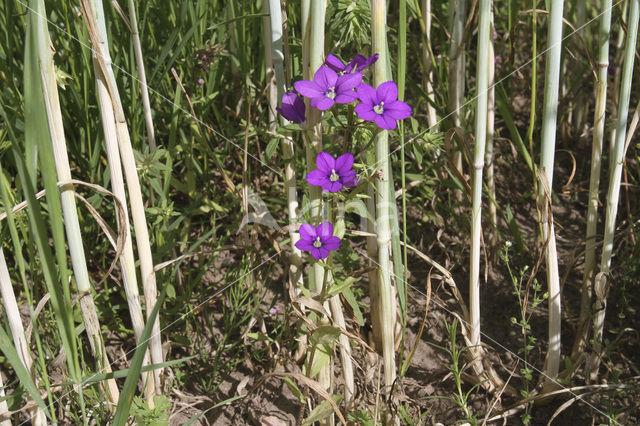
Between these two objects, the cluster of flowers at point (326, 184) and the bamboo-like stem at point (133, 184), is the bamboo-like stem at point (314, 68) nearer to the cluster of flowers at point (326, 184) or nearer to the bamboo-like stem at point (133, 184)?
the cluster of flowers at point (326, 184)

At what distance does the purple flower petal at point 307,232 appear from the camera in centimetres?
105

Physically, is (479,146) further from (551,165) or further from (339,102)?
(339,102)

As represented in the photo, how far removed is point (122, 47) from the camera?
1.45m

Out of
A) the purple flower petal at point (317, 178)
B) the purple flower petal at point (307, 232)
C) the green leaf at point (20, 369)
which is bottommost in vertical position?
the green leaf at point (20, 369)

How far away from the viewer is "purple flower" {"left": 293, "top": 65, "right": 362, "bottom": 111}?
0.98 metres

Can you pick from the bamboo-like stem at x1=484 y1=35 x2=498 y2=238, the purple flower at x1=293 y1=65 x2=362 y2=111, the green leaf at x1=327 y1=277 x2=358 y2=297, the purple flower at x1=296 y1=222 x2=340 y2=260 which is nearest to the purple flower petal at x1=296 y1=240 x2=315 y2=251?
the purple flower at x1=296 y1=222 x2=340 y2=260

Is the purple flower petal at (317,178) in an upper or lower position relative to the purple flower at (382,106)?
lower

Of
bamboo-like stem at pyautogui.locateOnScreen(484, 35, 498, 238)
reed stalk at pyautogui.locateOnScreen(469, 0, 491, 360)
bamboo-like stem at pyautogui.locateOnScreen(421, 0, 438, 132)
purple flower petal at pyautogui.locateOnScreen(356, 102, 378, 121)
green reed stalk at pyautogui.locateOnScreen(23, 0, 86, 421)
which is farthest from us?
bamboo-like stem at pyautogui.locateOnScreen(421, 0, 438, 132)

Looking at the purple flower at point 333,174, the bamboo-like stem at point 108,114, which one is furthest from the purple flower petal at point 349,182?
the bamboo-like stem at point 108,114

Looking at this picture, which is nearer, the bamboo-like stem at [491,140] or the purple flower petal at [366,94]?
the purple flower petal at [366,94]

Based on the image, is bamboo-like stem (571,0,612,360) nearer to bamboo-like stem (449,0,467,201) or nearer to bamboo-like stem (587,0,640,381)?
bamboo-like stem (587,0,640,381)

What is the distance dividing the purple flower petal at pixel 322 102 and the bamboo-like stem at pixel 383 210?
0.10 metres

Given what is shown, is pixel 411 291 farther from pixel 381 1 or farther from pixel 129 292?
pixel 381 1

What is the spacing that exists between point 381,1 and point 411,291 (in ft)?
2.71
